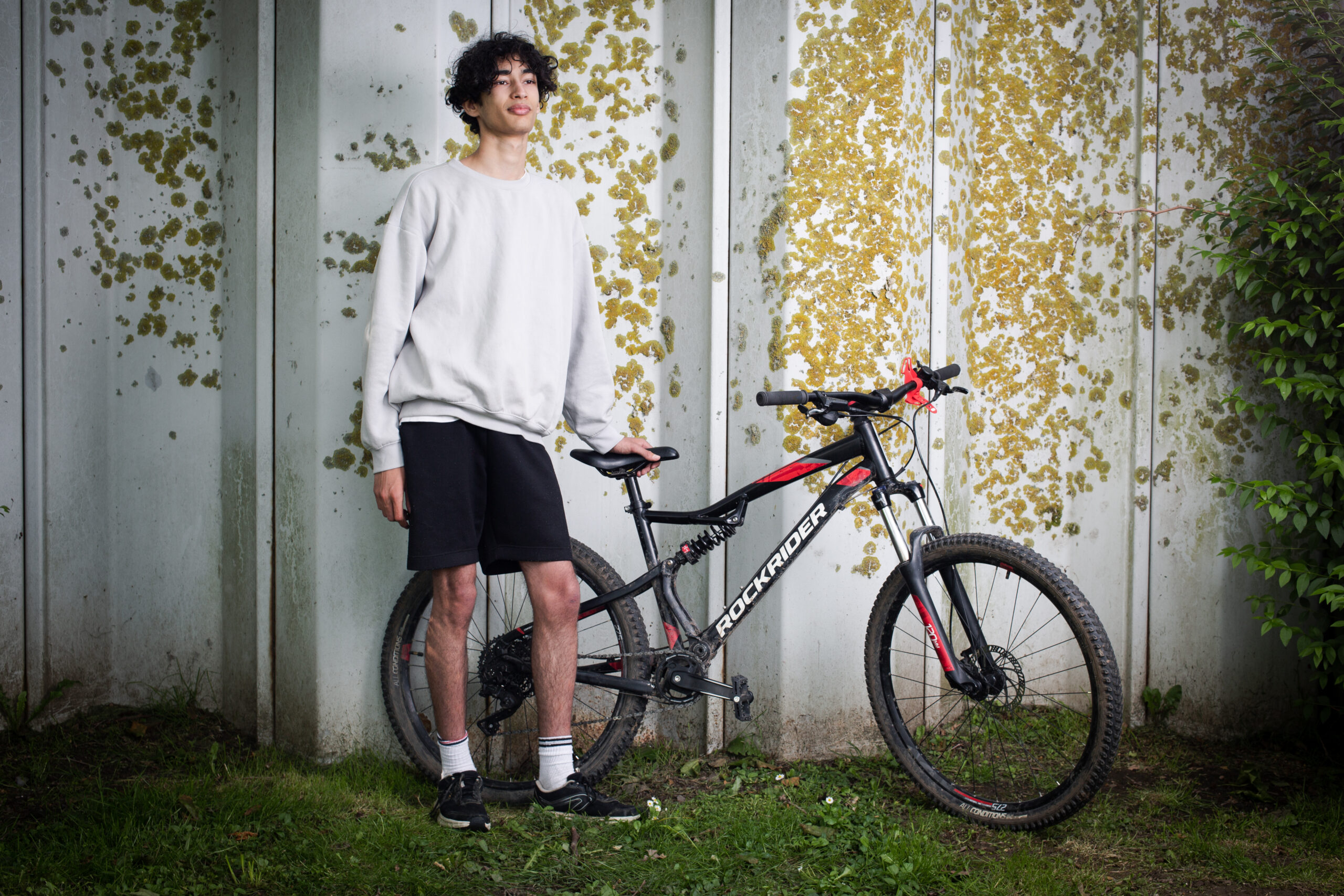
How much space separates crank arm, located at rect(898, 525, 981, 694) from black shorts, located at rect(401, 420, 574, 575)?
101 centimetres

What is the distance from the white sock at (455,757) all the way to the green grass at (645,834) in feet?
0.55

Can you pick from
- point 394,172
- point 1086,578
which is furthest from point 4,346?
point 1086,578

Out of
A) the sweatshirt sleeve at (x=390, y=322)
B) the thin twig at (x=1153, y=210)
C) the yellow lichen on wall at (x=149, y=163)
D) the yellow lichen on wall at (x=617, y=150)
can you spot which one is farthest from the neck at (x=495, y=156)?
the thin twig at (x=1153, y=210)

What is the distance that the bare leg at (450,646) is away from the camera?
8.61ft

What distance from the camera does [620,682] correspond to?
284 cm

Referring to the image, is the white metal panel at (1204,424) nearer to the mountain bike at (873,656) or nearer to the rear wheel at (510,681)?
the mountain bike at (873,656)

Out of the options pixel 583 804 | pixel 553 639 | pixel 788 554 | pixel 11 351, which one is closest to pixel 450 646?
pixel 553 639

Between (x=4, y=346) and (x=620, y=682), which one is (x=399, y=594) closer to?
(x=620, y=682)

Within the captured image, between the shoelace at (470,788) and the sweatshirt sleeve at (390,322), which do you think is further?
the shoelace at (470,788)

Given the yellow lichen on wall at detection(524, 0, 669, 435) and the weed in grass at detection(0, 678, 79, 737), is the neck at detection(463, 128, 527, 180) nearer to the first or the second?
the yellow lichen on wall at detection(524, 0, 669, 435)

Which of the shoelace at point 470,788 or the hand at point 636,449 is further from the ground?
the hand at point 636,449

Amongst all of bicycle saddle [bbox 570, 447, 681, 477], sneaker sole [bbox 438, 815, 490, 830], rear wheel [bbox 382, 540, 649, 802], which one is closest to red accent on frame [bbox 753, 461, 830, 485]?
bicycle saddle [bbox 570, 447, 681, 477]

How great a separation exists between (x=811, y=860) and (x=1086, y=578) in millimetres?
1770

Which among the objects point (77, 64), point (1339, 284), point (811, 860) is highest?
point (77, 64)
